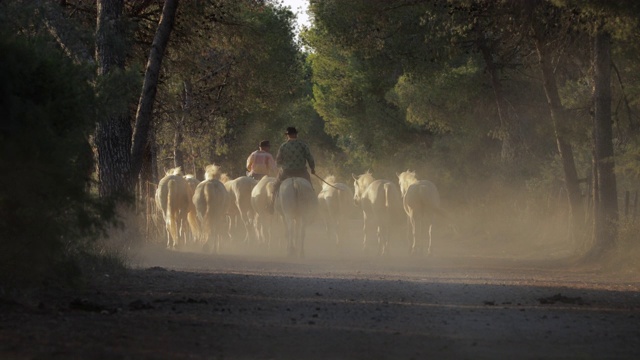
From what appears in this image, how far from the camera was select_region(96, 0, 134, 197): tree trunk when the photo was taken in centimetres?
2175

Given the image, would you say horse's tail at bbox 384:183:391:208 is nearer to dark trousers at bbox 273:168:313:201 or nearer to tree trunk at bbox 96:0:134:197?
dark trousers at bbox 273:168:313:201

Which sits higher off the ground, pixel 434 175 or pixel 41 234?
pixel 434 175

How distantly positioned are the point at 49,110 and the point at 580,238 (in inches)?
722

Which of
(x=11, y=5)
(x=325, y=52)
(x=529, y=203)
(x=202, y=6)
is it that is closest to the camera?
(x=11, y=5)

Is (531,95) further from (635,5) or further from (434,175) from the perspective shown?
(635,5)

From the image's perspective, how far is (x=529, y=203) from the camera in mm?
32844

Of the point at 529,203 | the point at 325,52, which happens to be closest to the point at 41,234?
the point at 529,203

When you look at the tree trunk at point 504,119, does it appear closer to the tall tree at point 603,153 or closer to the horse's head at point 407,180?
the horse's head at point 407,180

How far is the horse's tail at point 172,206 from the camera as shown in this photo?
1088 inches

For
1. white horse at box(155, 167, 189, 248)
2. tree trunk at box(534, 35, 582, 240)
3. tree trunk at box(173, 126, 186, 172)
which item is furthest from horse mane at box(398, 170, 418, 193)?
tree trunk at box(173, 126, 186, 172)

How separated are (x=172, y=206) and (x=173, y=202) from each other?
0.11 m

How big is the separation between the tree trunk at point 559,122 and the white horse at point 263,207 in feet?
23.5

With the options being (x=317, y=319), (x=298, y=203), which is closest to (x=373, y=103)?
(x=298, y=203)

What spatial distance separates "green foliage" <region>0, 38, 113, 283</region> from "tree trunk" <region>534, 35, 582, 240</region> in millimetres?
15854
